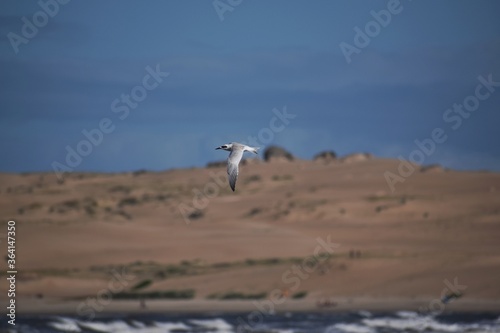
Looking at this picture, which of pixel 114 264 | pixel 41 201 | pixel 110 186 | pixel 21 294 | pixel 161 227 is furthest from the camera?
pixel 110 186

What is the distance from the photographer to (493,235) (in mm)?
56000

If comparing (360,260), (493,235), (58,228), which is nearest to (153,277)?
(360,260)

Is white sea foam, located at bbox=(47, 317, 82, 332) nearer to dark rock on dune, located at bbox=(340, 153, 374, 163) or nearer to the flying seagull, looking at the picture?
the flying seagull

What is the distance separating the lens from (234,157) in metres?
22.0

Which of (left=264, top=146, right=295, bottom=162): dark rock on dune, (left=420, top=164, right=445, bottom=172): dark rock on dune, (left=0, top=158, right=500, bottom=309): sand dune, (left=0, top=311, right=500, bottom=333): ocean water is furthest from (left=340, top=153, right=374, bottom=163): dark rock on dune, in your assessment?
(left=0, top=311, right=500, bottom=333): ocean water

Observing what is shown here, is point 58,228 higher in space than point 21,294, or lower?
higher

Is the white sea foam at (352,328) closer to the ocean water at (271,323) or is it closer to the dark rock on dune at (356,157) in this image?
the ocean water at (271,323)

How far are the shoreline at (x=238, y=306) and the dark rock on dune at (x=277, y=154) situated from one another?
4515 cm

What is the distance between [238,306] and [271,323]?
559cm

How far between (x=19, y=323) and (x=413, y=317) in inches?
437

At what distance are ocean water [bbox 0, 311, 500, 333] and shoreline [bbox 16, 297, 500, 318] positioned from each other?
139 cm

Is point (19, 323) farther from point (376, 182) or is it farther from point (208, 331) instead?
point (376, 182)

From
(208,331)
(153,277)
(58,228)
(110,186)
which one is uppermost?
(110,186)

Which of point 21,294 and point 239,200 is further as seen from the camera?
point 239,200
